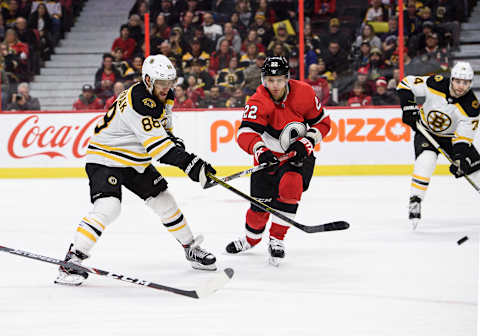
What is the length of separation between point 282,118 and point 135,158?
805mm

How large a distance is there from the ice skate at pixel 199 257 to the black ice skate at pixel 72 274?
54cm

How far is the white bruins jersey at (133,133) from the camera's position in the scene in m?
3.05

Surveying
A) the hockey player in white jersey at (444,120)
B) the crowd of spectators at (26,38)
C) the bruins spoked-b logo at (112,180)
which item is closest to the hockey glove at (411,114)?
the hockey player in white jersey at (444,120)

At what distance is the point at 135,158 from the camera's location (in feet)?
10.6

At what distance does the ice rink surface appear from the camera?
8.03 feet

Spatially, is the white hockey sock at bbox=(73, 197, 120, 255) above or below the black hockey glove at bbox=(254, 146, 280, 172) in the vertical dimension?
below

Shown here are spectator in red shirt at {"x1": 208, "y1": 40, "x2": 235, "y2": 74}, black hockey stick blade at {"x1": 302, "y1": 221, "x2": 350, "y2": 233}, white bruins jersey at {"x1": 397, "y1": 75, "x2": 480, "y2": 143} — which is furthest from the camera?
spectator in red shirt at {"x1": 208, "y1": 40, "x2": 235, "y2": 74}

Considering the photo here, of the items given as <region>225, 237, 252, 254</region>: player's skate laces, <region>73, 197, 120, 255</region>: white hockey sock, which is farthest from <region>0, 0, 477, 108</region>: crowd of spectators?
<region>73, 197, 120, 255</region>: white hockey sock

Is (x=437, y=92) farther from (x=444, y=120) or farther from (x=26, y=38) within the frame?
(x=26, y=38)

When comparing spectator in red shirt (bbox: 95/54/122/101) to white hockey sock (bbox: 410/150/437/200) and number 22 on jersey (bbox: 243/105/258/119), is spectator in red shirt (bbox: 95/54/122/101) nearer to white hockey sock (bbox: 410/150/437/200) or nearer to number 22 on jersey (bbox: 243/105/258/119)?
white hockey sock (bbox: 410/150/437/200)

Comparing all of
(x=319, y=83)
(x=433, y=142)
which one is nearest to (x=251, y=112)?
(x=433, y=142)

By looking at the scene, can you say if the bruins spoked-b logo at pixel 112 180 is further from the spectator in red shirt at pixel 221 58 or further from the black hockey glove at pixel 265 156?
the spectator in red shirt at pixel 221 58

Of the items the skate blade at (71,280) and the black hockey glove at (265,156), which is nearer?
the skate blade at (71,280)

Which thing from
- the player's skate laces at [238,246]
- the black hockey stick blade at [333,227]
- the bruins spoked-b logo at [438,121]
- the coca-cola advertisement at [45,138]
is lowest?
the coca-cola advertisement at [45,138]
